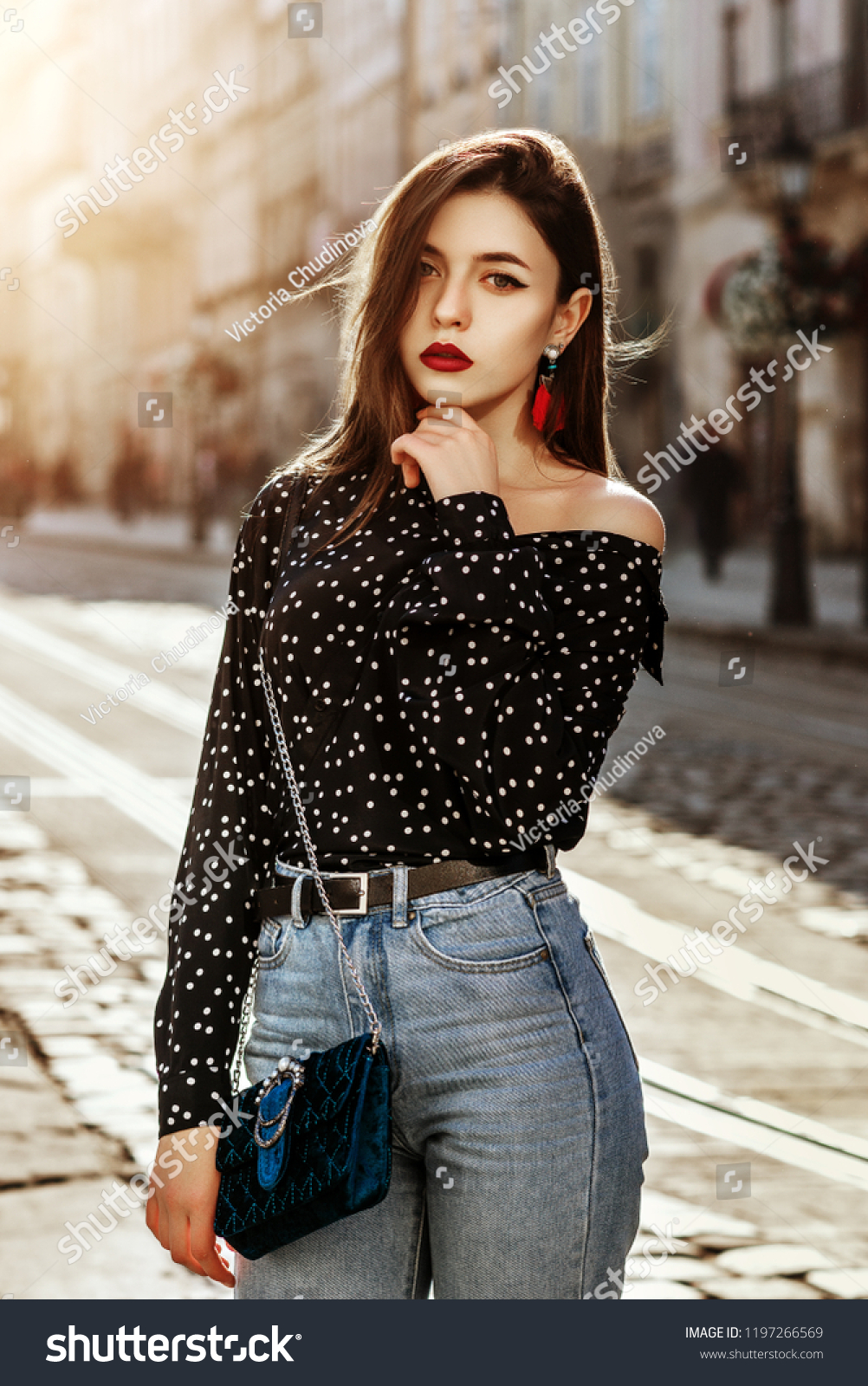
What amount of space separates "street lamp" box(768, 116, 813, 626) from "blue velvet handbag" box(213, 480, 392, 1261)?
13.5 meters

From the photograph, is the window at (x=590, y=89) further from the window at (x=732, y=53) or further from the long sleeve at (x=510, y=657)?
the long sleeve at (x=510, y=657)

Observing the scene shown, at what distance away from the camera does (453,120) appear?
30469 mm

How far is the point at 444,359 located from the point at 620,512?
26 centimetres

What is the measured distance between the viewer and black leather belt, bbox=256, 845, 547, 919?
1.77m

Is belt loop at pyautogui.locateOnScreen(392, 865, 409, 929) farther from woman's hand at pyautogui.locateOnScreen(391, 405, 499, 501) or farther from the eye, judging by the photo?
the eye

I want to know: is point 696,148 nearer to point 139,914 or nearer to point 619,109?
point 619,109

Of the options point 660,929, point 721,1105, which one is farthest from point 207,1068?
point 660,929

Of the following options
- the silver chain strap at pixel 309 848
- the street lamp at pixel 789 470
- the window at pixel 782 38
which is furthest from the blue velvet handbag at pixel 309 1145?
the window at pixel 782 38

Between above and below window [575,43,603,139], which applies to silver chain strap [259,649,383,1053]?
below

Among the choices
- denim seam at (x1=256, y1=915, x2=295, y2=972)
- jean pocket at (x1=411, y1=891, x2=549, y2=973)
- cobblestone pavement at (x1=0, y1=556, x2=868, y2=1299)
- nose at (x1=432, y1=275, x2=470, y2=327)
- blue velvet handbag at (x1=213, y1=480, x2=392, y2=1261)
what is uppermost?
nose at (x1=432, y1=275, x2=470, y2=327)

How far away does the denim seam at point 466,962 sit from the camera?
5.74 ft

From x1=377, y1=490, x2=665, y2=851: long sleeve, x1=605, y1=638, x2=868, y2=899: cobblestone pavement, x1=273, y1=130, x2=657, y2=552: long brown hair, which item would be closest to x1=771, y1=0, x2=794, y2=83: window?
x1=605, y1=638, x2=868, y2=899: cobblestone pavement

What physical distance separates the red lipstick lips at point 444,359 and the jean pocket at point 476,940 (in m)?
0.59

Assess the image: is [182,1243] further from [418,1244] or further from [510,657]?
[510,657]
